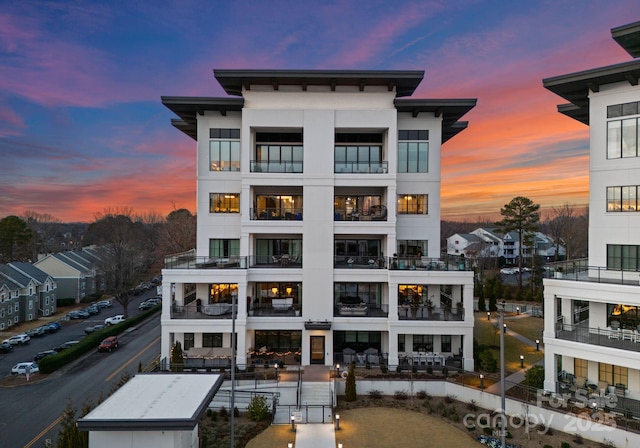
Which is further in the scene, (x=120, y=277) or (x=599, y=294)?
(x=120, y=277)

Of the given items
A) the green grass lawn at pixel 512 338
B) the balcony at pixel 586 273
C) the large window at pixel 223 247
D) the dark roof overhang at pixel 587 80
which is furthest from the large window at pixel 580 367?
the large window at pixel 223 247

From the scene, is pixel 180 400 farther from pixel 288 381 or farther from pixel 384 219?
pixel 384 219

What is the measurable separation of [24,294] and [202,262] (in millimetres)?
35232

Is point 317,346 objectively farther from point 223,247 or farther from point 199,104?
point 199,104

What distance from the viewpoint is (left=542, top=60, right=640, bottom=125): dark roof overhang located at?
21.2 meters

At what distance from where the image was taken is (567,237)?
213ft

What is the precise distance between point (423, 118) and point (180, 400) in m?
25.8

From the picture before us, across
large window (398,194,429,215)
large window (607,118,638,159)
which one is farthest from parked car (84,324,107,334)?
large window (607,118,638,159)

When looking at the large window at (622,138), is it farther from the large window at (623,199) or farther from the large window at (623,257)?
the large window at (623,257)

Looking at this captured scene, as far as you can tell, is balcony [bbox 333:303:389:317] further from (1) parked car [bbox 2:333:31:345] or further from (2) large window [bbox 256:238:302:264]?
(1) parked car [bbox 2:333:31:345]

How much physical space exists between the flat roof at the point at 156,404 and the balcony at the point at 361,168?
17.2m

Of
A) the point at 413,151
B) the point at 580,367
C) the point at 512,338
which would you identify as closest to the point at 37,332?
the point at 413,151

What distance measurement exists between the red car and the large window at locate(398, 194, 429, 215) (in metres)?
28.7

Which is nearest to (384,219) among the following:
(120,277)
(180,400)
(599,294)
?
(599,294)
